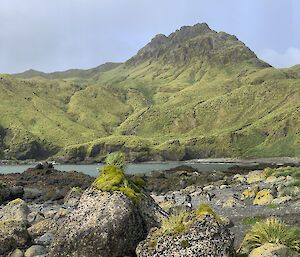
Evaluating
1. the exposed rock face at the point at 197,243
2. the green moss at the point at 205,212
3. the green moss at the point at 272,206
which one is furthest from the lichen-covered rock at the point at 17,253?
the green moss at the point at 272,206

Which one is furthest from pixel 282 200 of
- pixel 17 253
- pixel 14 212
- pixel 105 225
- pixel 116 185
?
pixel 14 212

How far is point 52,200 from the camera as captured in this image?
1458 inches

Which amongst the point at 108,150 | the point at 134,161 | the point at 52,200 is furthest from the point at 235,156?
the point at 52,200

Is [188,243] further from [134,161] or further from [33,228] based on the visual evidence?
[134,161]

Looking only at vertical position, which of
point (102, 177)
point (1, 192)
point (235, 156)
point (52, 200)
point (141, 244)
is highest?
point (102, 177)

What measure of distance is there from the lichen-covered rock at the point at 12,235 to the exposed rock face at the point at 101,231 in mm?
4776

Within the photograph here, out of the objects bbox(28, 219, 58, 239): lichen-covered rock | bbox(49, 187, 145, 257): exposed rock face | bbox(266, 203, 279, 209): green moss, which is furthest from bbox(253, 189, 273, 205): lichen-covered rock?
bbox(28, 219, 58, 239): lichen-covered rock

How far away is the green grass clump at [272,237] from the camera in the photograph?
8.07m

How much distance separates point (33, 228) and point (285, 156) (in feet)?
498

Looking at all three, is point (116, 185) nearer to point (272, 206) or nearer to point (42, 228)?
point (42, 228)

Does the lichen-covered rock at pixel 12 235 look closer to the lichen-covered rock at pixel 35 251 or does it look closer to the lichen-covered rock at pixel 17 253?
the lichen-covered rock at pixel 17 253

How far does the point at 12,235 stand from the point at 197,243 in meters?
9.68

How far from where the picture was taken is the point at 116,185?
392 inches

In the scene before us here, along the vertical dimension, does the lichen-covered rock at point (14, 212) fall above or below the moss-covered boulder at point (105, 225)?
below
